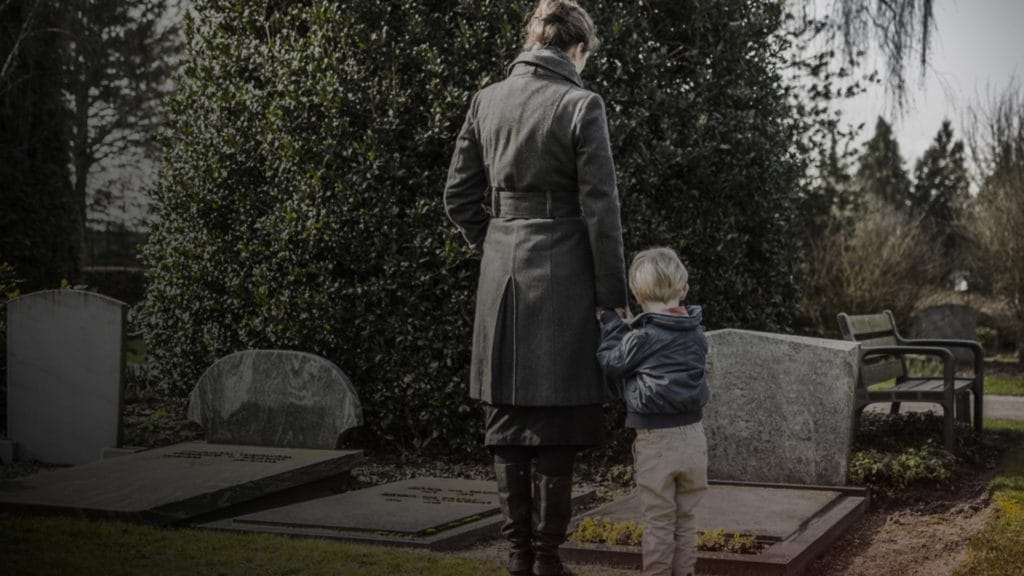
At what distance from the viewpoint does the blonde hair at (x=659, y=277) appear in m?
4.23

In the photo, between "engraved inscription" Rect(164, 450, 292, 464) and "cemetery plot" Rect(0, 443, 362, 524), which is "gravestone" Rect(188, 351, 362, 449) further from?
"engraved inscription" Rect(164, 450, 292, 464)

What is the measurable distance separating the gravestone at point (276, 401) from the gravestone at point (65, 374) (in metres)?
0.67

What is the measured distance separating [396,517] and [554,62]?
251 centimetres

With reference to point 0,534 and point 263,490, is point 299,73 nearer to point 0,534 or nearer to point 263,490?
point 263,490

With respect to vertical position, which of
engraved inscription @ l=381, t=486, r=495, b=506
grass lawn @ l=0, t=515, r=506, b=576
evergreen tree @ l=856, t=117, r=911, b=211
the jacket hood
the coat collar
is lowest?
grass lawn @ l=0, t=515, r=506, b=576

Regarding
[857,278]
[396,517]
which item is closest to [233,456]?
[396,517]

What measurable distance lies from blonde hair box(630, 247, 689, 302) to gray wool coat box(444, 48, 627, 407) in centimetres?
11

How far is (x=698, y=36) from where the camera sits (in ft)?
25.4

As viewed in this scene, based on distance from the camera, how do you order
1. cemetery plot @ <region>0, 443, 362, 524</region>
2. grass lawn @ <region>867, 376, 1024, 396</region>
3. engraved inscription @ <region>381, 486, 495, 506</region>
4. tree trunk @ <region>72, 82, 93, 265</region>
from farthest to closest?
tree trunk @ <region>72, 82, 93, 265</region>, grass lawn @ <region>867, 376, 1024, 396</region>, engraved inscription @ <region>381, 486, 495, 506</region>, cemetery plot @ <region>0, 443, 362, 524</region>

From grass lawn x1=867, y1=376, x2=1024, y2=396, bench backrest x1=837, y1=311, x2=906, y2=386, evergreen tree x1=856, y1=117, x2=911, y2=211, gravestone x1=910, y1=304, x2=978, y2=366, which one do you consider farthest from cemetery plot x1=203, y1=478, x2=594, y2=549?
evergreen tree x1=856, y1=117, x2=911, y2=211

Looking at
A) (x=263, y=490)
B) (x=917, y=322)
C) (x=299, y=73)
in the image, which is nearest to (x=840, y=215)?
(x=917, y=322)

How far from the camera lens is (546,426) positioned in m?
4.22

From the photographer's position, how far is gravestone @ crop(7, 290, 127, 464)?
295 inches

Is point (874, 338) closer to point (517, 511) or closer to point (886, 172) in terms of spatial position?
point (517, 511)
